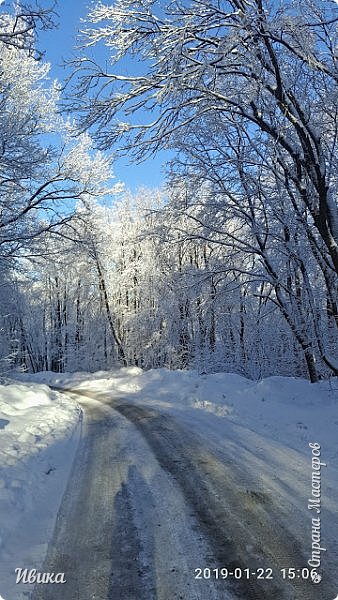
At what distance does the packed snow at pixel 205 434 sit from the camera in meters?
4.46

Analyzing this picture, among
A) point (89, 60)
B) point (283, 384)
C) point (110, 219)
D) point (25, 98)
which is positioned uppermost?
point (110, 219)

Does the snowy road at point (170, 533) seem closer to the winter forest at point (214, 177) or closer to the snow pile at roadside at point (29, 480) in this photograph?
the snow pile at roadside at point (29, 480)

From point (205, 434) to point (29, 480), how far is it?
12.5 feet

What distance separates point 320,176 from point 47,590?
7.72 m

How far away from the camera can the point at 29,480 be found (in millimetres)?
5691

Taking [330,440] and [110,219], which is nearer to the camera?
[330,440]

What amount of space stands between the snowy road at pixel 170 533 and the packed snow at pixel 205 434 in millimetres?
312

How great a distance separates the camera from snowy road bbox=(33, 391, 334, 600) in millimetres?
3033

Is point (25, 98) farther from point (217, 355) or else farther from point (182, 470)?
point (217, 355)

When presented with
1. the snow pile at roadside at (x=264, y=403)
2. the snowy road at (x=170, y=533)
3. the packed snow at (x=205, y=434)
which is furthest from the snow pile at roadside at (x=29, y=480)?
the snow pile at roadside at (x=264, y=403)

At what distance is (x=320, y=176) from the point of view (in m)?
7.46

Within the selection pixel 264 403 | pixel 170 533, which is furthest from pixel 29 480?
pixel 264 403

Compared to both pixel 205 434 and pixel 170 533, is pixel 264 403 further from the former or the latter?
pixel 170 533

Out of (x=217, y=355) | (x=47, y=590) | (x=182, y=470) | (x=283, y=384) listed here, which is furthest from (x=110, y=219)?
(x=47, y=590)
